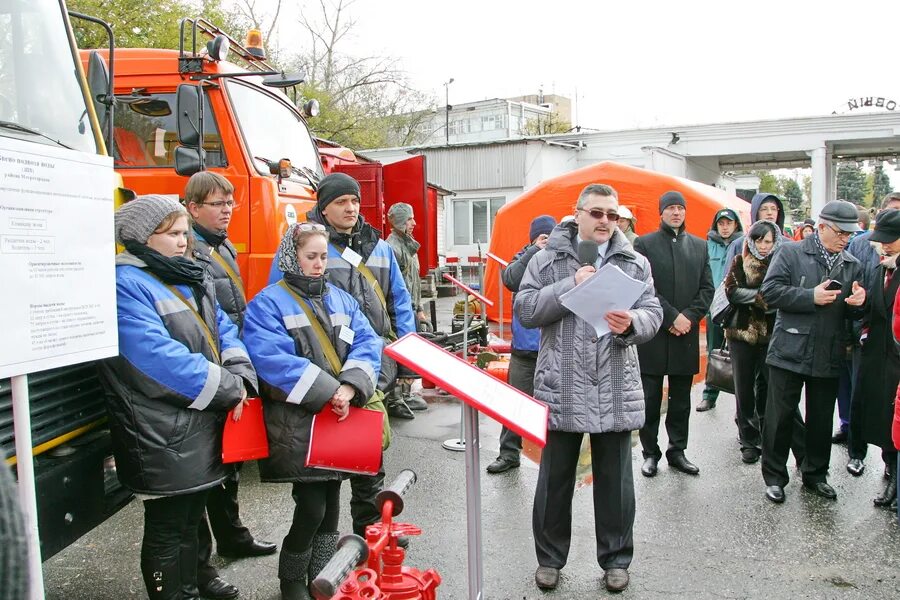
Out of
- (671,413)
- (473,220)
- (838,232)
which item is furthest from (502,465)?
(473,220)

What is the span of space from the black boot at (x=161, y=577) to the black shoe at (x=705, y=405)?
19.2ft

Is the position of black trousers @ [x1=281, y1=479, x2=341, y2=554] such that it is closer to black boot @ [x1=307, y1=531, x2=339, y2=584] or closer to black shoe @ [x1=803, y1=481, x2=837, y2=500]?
black boot @ [x1=307, y1=531, x2=339, y2=584]

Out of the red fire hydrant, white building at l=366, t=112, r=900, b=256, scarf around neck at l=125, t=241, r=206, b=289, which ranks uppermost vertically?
white building at l=366, t=112, r=900, b=256

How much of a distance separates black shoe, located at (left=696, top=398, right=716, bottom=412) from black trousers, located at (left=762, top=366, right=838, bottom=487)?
2.52 m

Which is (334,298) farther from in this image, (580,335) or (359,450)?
(580,335)

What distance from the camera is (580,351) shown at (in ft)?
12.2

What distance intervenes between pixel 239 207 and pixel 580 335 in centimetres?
297

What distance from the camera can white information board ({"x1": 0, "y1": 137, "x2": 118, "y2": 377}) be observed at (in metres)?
2.18

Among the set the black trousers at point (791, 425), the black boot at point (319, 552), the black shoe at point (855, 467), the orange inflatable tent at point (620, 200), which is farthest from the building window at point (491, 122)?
the black boot at point (319, 552)

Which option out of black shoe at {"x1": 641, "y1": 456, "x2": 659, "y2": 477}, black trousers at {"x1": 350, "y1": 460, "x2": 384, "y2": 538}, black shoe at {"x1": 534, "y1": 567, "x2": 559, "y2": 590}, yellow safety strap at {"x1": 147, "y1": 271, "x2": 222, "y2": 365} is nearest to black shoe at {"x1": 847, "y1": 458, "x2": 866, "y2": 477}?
black shoe at {"x1": 641, "y1": 456, "x2": 659, "y2": 477}

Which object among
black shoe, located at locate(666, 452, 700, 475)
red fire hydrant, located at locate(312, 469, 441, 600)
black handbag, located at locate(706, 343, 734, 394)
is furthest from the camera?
black handbag, located at locate(706, 343, 734, 394)

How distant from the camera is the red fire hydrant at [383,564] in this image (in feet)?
6.91

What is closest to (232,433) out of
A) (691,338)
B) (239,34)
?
(691,338)

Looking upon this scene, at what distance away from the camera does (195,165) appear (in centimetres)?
518
